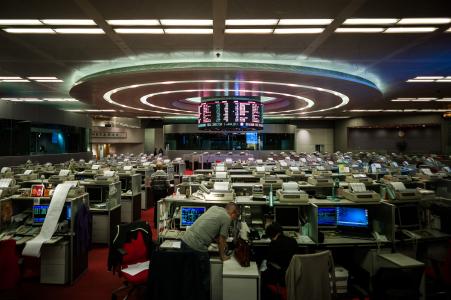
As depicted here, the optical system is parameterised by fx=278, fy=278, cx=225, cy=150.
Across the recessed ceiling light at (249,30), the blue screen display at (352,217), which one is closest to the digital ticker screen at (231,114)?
the recessed ceiling light at (249,30)

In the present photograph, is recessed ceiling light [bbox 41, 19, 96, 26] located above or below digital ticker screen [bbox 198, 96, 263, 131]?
above

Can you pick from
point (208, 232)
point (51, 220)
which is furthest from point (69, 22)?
point (208, 232)

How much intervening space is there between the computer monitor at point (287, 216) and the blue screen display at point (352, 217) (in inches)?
28.4

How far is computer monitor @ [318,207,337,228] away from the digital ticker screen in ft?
19.6

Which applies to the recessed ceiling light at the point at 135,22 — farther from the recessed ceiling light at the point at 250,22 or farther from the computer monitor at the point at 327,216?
the computer monitor at the point at 327,216

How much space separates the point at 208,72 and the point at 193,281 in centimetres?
497

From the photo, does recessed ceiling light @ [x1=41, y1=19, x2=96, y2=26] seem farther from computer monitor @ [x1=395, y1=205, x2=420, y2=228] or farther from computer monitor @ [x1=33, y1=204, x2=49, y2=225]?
computer monitor @ [x1=395, y1=205, x2=420, y2=228]

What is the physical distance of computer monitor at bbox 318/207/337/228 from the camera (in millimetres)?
4664

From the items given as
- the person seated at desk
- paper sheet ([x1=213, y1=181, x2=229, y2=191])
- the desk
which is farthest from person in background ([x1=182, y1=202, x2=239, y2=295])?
paper sheet ([x1=213, y1=181, x2=229, y2=191])

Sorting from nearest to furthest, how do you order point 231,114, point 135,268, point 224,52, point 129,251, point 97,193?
point 135,268 < point 129,251 < point 224,52 < point 97,193 < point 231,114

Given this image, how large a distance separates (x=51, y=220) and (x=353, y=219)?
4.89m

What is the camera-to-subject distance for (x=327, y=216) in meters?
4.68

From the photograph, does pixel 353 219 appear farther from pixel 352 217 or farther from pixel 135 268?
pixel 135 268

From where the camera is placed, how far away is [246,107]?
10.4m
